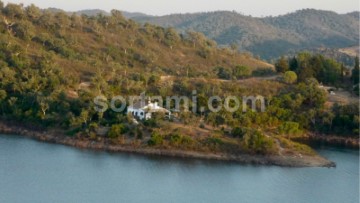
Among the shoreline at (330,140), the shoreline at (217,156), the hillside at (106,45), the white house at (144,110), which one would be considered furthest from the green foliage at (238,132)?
the hillside at (106,45)

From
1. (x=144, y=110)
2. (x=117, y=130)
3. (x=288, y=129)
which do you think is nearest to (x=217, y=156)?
(x=117, y=130)

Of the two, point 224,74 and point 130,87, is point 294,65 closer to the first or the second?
point 224,74

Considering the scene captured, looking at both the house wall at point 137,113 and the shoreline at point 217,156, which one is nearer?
the shoreline at point 217,156

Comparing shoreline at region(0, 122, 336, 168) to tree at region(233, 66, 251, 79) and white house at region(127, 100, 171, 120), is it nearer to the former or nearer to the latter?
white house at region(127, 100, 171, 120)

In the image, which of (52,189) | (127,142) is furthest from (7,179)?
(127,142)

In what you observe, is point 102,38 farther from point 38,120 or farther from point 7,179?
point 7,179

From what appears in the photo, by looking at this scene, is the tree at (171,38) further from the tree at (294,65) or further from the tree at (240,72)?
the tree at (294,65)

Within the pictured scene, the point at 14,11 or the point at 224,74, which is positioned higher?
the point at 14,11
